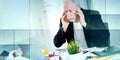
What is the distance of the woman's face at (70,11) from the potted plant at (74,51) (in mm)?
230

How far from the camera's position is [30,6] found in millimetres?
3006

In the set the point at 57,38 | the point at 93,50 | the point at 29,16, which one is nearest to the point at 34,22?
the point at 29,16

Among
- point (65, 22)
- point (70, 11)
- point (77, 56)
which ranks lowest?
point (77, 56)

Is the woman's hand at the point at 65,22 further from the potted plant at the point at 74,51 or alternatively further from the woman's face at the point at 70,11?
the potted plant at the point at 74,51

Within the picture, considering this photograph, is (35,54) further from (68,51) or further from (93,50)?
(93,50)

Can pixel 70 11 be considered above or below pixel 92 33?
above

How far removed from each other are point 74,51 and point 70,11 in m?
0.40

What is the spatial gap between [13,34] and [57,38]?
435mm

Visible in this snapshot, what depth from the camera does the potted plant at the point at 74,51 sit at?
3.01 metres

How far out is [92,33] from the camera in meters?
3.04

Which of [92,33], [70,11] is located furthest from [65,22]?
[92,33]

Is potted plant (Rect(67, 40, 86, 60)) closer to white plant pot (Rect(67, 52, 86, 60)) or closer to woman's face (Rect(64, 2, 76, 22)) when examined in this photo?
white plant pot (Rect(67, 52, 86, 60))

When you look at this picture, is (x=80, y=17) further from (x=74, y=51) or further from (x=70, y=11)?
(x=74, y=51)

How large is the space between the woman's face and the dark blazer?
2.3 inches
